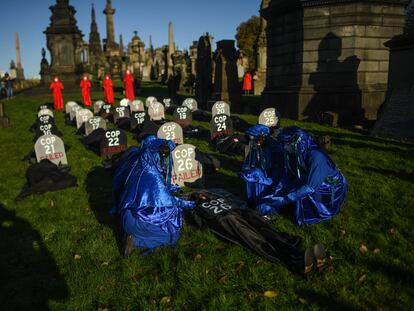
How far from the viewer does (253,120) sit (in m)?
17.5

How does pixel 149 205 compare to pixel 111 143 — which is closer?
pixel 149 205

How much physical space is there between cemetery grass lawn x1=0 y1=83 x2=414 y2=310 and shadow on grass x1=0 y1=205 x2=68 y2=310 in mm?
14

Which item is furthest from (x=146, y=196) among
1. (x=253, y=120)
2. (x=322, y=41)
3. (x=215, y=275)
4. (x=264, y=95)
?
(x=264, y=95)

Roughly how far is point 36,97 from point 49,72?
352 cm

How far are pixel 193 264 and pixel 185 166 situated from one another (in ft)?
11.4

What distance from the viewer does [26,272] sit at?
4855 millimetres

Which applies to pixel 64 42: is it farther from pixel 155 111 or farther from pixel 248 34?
pixel 248 34

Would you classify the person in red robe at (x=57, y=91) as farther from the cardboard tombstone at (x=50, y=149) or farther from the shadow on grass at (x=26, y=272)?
the shadow on grass at (x=26, y=272)

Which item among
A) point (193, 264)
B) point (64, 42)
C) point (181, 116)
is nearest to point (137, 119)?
point (181, 116)

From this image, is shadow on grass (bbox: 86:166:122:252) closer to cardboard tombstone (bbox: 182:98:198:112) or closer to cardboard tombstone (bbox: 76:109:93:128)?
cardboard tombstone (bbox: 76:109:93:128)

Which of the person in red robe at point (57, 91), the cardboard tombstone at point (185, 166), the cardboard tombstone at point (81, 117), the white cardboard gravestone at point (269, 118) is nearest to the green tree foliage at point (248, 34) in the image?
the person in red robe at point (57, 91)

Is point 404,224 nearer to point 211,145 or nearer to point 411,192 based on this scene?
point 411,192

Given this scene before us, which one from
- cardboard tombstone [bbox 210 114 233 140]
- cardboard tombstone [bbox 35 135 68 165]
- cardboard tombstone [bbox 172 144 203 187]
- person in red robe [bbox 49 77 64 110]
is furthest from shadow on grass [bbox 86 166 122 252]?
person in red robe [bbox 49 77 64 110]

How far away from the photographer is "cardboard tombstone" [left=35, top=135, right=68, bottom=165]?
933cm
